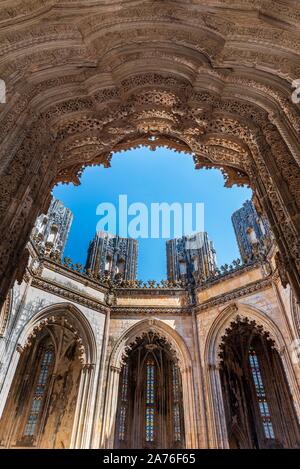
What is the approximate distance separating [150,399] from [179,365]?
4317 millimetres

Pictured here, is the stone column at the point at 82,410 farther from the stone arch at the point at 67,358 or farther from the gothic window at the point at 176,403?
the gothic window at the point at 176,403

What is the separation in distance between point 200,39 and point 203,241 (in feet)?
66.9

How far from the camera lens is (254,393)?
1333 cm

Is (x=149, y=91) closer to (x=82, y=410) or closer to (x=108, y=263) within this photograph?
(x=82, y=410)

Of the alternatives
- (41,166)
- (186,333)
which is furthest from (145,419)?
(41,166)

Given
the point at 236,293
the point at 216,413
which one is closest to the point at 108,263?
the point at 236,293

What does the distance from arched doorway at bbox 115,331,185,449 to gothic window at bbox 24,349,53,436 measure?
11.9 feet

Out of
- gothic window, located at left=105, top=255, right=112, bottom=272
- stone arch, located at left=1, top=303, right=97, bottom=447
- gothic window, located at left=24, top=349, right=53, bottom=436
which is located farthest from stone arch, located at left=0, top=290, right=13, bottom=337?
gothic window, located at left=105, top=255, right=112, bottom=272

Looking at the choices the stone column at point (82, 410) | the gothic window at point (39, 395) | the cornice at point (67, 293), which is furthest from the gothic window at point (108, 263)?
the stone column at point (82, 410)

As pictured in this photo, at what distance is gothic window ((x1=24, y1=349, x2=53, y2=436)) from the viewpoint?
39.9 ft

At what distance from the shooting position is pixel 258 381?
1368 centimetres

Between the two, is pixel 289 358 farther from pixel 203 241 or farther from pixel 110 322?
pixel 203 241

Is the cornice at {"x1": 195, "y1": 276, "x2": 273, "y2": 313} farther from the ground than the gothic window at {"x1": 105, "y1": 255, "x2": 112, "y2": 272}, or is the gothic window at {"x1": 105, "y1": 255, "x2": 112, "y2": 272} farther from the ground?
the gothic window at {"x1": 105, "y1": 255, "x2": 112, "y2": 272}

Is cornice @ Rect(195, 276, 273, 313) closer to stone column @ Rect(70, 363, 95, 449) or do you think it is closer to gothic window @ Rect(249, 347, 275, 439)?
gothic window @ Rect(249, 347, 275, 439)
